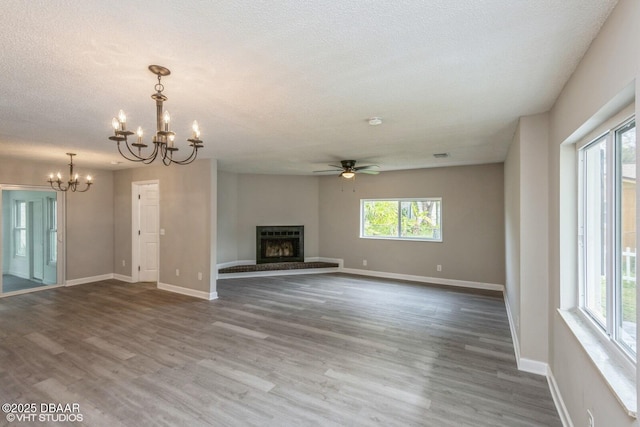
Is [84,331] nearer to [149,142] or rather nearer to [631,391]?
[149,142]

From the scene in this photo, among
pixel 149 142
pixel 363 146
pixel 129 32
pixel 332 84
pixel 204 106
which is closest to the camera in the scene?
pixel 129 32

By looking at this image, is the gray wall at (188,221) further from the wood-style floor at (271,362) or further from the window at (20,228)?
the window at (20,228)

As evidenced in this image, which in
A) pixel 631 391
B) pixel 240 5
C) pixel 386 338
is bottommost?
pixel 386 338

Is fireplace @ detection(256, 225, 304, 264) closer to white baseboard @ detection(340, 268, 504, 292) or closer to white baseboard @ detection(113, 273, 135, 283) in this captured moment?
white baseboard @ detection(340, 268, 504, 292)

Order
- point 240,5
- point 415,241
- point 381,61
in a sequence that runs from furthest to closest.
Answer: point 415,241 → point 381,61 → point 240,5

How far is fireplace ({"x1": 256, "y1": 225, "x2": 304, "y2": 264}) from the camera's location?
734 cm

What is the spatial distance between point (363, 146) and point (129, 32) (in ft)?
10.3

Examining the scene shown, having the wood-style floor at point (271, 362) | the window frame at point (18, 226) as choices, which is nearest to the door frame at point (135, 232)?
the wood-style floor at point (271, 362)

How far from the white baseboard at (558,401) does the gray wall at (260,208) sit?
18.4 ft

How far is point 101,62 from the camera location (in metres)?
1.81

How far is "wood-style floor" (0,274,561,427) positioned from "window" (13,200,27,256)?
7.50 feet

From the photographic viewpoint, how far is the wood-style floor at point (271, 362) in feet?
7.40

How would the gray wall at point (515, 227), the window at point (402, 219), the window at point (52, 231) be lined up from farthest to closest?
the window at point (402, 219) → the window at point (52, 231) → the gray wall at point (515, 227)

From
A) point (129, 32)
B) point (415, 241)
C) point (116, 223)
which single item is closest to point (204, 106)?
point (129, 32)
